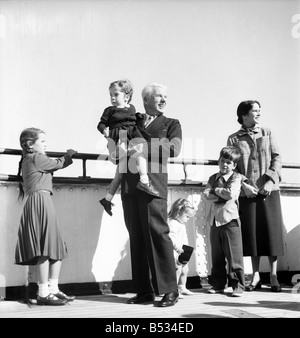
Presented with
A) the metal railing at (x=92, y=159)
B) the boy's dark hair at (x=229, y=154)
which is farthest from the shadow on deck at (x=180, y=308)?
the boy's dark hair at (x=229, y=154)

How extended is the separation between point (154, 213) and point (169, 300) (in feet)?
2.03

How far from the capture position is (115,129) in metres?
4.07

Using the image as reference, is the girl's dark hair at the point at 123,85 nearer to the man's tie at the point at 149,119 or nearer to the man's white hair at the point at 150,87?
the man's white hair at the point at 150,87

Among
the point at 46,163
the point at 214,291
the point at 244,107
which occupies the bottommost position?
the point at 214,291

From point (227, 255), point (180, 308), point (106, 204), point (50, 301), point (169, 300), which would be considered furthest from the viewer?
point (227, 255)

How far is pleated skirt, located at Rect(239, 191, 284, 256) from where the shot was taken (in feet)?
14.5

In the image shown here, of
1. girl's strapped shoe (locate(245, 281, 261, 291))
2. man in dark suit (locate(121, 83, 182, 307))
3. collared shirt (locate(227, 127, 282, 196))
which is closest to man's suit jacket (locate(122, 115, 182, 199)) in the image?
man in dark suit (locate(121, 83, 182, 307))

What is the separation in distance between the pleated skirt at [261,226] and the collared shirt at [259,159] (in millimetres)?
154

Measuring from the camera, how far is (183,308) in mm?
3393

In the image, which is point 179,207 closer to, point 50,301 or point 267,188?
point 267,188

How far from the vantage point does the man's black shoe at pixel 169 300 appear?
3.48 m

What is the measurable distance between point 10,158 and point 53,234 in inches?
32.9

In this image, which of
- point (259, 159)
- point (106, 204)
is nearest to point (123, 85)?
point (106, 204)

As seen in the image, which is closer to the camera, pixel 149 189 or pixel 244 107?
pixel 149 189
